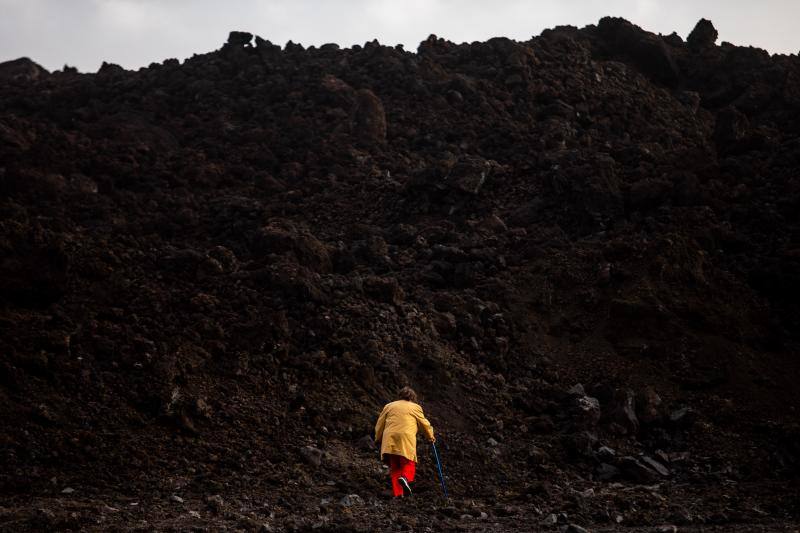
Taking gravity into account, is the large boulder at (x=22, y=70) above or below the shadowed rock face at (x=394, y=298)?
above

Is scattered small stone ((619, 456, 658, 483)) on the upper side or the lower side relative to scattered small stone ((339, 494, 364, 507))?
upper

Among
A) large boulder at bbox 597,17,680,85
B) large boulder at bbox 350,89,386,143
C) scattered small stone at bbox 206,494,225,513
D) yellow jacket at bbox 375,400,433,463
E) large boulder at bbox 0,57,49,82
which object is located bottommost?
scattered small stone at bbox 206,494,225,513

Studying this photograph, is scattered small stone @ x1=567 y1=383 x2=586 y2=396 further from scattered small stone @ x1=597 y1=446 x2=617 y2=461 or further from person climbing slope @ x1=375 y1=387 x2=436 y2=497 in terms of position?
person climbing slope @ x1=375 y1=387 x2=436 y2=497

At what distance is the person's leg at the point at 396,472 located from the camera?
7879 millimetres

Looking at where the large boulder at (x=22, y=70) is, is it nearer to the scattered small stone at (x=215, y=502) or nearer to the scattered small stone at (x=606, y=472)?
the scattered small stone at (x=215, y=502)

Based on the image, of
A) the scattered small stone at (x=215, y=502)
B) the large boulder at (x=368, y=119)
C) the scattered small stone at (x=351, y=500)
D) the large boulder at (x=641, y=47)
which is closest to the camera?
the scattered small stone at (x=215, y=502)

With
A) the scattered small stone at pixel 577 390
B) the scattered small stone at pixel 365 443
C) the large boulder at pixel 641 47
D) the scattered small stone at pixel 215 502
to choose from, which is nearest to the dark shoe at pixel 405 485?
the scattered small stone at pixel 365 443

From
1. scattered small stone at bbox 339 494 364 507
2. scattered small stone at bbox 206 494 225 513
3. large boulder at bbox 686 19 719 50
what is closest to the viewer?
scattered small stone at bbox 206 494 225 513

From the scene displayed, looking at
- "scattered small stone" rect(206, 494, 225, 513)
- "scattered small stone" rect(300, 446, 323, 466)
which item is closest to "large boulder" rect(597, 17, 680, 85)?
"scattered small stone" rect(300, 446, 323, 466)

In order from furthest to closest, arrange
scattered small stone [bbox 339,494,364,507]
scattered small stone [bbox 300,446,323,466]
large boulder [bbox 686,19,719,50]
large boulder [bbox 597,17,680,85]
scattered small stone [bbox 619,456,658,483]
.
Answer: large boulder [bbox 686,19,719,50]
large boulder [bbox 597,17,680,85]
scattered small stone [bbox 619,456,658,483]
scattered small stone [bbox 300,446,323,466]
scattered small stone [bbox 339,494,364,507]

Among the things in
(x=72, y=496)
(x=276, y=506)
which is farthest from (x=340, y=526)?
(x=72, y=496)

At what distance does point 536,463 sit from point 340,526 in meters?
3.63

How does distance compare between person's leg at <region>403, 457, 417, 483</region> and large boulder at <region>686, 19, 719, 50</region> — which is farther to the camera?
large boulder at <region>686, 19, 719, 50</region>

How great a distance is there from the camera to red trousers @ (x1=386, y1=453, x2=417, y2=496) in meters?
7.89
